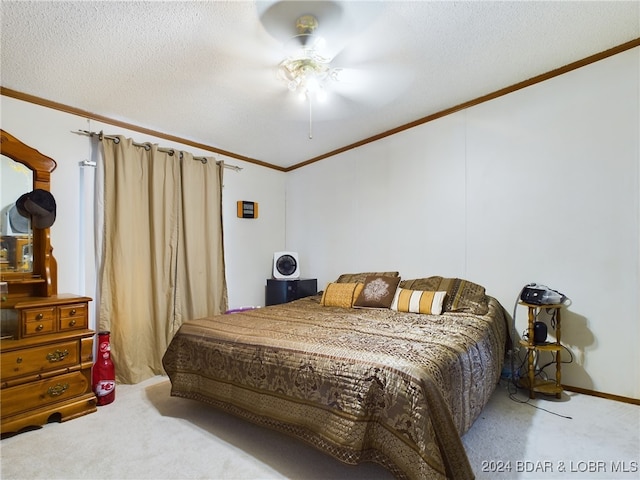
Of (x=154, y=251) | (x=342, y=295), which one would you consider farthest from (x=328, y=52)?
(x=154, y=251)

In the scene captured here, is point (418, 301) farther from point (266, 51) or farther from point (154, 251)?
point (154, 251)

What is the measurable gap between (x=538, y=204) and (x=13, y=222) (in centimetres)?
411

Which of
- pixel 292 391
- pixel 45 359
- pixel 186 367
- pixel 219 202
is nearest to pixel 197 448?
pixel 186 367

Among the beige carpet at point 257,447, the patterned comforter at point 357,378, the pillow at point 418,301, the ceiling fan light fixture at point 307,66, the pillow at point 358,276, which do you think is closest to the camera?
the patterned comforter at point 357,378

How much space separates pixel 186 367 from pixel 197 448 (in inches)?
21.1

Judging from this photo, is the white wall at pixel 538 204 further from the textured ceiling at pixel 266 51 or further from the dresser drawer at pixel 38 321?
the dresser drawer at pixel 38 321

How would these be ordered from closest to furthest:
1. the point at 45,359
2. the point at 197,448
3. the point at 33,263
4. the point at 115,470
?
the point at 115,470, the point at 197,448, the point at 45,359, the point at 33,263

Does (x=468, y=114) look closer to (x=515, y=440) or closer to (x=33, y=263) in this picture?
(x=515, y=440)

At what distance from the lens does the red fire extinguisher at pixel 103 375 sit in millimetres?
2369

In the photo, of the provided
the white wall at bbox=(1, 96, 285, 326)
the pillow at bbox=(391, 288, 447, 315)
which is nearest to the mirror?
the white wall at bbox=(1, 96, 285, 326)

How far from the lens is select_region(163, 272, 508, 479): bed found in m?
1.26

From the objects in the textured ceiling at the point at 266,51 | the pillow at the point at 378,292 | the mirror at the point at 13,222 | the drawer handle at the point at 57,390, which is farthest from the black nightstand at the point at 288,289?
the mirror at the point at 13,222

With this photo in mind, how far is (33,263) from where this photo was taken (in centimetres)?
242

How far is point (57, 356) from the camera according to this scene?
2164 millimetres
